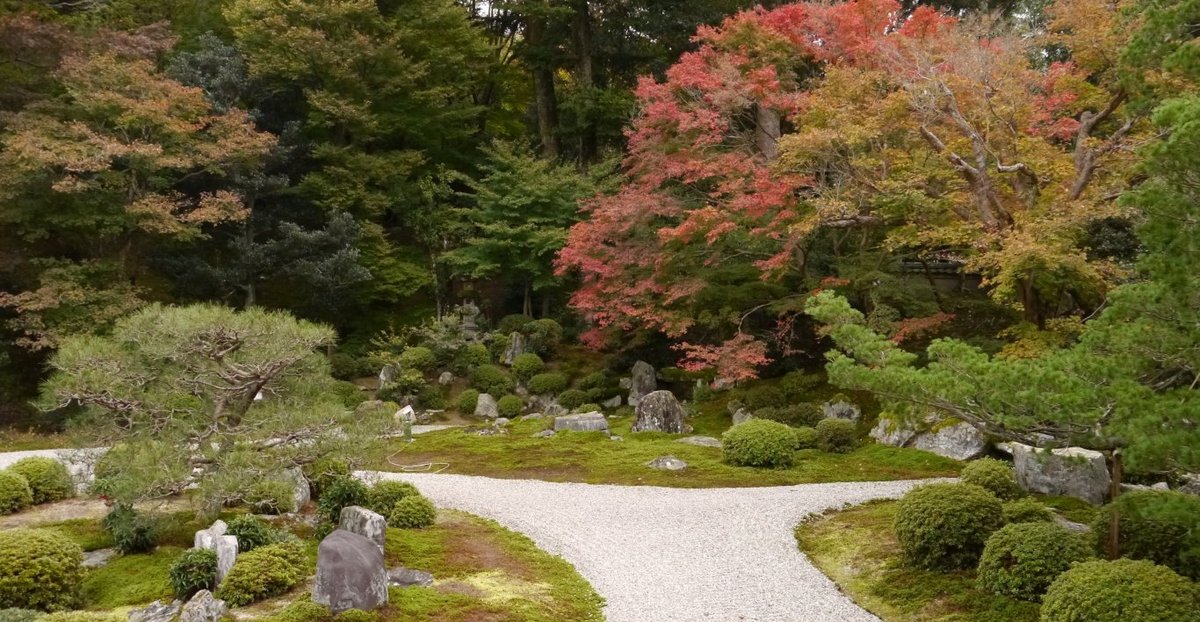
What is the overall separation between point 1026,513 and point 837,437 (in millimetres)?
5261

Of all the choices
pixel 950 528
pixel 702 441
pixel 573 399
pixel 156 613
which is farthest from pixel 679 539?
pixel 573 399

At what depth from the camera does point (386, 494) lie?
9.52 m

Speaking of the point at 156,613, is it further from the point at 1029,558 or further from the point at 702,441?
the point at 702,441

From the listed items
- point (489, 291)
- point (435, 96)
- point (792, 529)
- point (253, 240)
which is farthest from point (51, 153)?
point (792, 529)

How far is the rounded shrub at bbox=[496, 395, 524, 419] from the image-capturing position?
18.5 metres

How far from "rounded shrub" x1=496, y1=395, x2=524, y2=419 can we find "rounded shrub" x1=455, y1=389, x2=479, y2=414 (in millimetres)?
617

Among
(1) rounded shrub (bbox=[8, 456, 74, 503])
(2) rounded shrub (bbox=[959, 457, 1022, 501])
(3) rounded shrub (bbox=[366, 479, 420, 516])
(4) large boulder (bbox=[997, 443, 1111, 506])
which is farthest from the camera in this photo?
(1) rounded shrub (bbox=[8, 456, 74, 503])

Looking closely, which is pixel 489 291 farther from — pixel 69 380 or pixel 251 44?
pixel 69 380

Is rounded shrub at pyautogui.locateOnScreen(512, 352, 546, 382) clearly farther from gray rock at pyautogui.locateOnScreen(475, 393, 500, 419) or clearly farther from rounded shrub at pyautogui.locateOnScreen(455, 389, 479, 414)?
rounded shrub at pyautogui.locateOnScreen(455, 389, 479, 414)

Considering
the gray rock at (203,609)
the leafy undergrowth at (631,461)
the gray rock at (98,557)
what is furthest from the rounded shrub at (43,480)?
the gray rock at (203,609)

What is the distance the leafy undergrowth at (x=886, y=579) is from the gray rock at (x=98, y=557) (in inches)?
297

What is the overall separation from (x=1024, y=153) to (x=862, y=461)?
17.9ft

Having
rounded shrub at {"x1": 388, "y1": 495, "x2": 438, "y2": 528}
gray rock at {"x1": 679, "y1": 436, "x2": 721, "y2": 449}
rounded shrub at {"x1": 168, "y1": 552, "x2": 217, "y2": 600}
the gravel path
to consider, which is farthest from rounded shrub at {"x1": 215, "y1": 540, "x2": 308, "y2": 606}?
gray rock at {"x1": 679, "y1": 436, "x2": 721, "y2": 449}

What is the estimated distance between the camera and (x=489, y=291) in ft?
77.5
